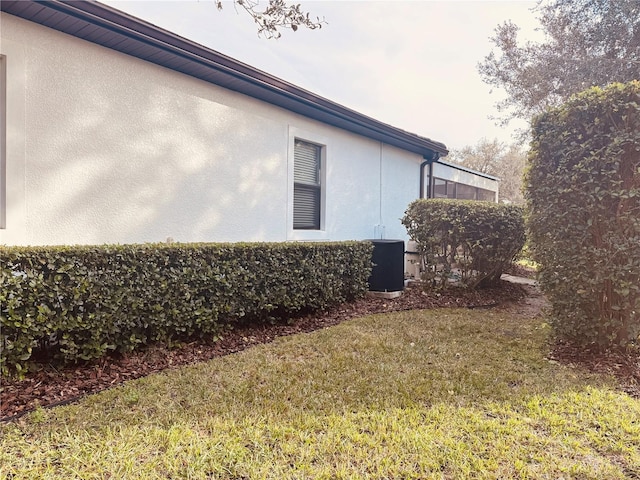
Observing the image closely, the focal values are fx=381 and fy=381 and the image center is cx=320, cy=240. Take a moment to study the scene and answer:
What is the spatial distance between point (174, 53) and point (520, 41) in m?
12.6

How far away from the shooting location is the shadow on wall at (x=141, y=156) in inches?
155

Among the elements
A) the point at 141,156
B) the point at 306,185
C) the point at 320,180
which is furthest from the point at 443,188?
the point at 141,156

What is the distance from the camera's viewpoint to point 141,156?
470cm

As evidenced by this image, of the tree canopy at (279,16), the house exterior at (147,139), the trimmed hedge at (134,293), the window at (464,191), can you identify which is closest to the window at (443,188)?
the window at (464,191)

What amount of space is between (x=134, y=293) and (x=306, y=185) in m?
4.11

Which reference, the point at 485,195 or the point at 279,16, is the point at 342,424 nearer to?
the point at 279,16

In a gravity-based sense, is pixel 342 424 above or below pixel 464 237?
below

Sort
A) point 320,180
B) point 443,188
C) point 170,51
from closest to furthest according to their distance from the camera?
point 170,51
point 320,180
point 443,188

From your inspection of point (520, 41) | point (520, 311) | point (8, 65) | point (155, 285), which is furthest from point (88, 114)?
point (520, 41)

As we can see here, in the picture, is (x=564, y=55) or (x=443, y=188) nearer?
(x=564, y=55)

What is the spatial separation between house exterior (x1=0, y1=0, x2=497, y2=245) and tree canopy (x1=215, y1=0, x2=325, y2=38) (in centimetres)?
108

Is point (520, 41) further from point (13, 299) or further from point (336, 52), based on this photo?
point (13, 299)

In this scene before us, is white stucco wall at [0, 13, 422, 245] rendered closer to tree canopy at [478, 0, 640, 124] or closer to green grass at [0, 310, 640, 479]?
green grass at [0, 310, 640, 479]

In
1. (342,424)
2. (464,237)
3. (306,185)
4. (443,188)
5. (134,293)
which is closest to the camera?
(342,424)
